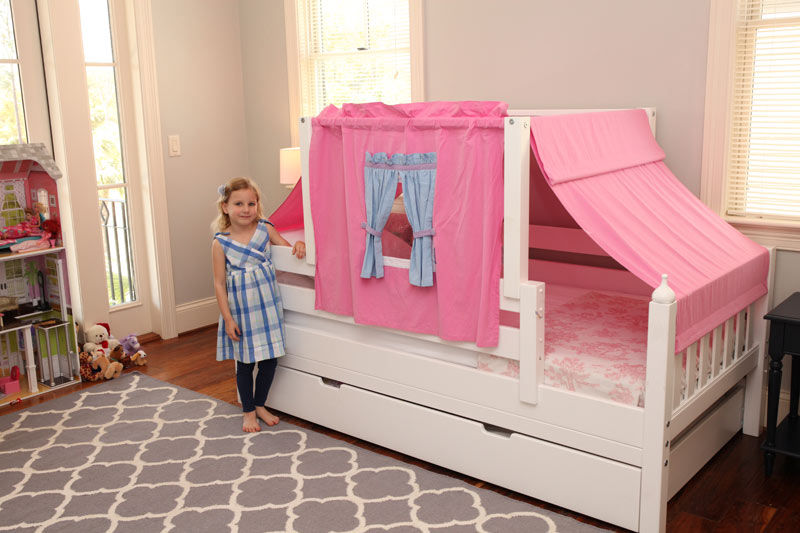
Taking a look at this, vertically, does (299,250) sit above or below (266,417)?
above

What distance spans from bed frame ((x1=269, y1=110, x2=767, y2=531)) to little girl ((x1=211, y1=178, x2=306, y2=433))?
0.31 ft

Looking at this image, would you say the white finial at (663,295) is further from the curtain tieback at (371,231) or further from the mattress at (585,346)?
the curtain tieback at (371,231)

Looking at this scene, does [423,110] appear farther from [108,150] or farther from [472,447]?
[108,150]

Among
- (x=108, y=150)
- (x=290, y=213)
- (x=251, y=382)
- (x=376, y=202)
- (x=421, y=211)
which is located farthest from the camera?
(x=108, y=150)

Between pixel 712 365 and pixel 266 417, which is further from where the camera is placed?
pixel 266 417

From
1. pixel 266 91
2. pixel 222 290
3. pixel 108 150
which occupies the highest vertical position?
pixel 266 91

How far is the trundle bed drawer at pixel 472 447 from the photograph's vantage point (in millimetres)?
2209

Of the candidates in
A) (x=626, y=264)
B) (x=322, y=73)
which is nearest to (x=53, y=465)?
(x=626, y=264)

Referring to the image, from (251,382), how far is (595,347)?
4.45ft

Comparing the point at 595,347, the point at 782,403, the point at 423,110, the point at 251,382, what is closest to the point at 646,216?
the point at 595,347

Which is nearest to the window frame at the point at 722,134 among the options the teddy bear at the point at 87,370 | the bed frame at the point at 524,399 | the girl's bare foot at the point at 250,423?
the bed frame at the point at 524,399

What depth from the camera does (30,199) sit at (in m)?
3.56

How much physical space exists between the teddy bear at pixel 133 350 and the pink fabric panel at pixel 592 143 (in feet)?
7.94

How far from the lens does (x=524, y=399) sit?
2328mm
